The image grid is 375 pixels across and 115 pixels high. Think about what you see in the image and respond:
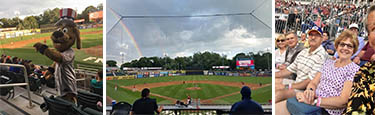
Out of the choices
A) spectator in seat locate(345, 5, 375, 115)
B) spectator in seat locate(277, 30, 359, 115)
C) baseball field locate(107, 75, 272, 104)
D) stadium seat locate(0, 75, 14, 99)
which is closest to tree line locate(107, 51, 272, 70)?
baseball field locate(107, 75, 272, 104)

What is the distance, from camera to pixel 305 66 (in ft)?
A: 9.69

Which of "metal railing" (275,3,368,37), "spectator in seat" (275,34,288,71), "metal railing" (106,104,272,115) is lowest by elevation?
"metal railing" (106,104,272,115)

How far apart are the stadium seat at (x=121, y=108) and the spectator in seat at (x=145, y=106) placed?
0.28ft

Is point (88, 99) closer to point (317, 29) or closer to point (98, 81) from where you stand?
point (98, 81)

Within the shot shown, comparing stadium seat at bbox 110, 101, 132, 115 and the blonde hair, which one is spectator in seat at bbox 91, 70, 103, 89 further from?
the blonde hair

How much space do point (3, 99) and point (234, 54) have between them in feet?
12.8

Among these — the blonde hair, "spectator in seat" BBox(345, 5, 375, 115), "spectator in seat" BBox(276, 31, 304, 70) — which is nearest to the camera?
"spectator in seat" BBox(345, 5, 375, 115)

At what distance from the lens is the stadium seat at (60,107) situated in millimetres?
3242

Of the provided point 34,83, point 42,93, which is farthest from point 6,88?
point 42,93

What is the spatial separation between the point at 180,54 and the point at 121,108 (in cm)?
132

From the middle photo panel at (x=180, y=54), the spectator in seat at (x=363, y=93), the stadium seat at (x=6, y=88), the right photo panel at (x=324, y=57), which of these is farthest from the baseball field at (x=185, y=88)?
the stadium seat at (x=6, y=88)

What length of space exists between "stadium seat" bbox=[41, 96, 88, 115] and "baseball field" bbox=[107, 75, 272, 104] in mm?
545

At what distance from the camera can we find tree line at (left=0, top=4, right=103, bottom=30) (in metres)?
3.22

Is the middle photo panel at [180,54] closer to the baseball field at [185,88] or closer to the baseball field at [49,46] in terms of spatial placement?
the baseball field at [185,88]
